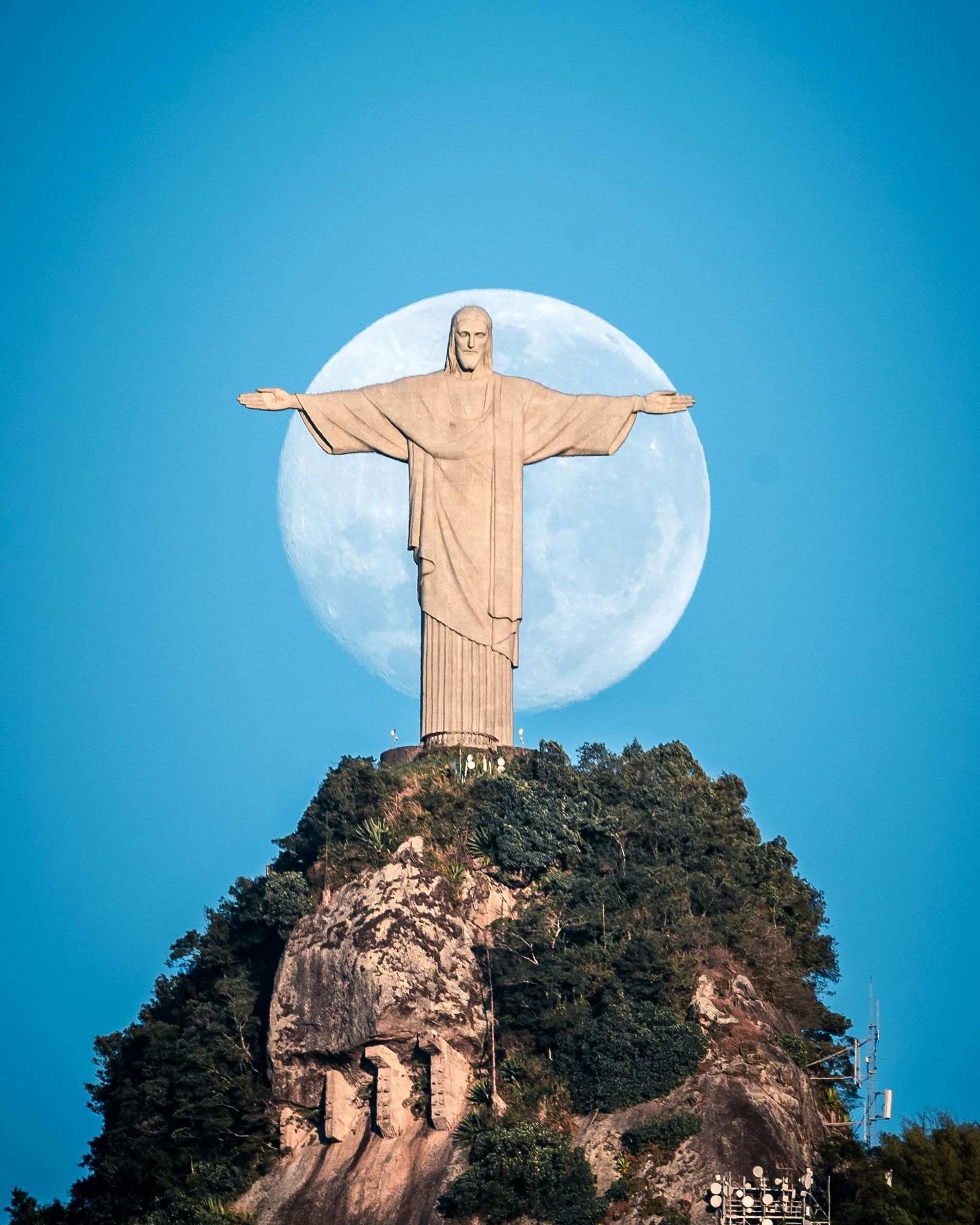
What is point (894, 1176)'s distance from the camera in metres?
50.9

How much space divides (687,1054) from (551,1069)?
109 inches

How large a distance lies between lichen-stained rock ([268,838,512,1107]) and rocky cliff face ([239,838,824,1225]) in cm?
3

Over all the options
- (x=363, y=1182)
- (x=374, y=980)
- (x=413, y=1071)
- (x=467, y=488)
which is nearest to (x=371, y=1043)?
(x=413, y=1071)

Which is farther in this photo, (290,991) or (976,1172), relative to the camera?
(290,991)

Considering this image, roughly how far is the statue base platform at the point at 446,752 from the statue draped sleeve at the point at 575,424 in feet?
21.8

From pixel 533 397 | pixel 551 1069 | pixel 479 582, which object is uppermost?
pixel 533 397

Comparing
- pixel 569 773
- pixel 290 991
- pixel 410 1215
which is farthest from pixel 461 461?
pixel 410 1215

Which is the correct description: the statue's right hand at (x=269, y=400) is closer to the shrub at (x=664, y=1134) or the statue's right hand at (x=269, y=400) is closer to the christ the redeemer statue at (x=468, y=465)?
the christ the redeemer statue at (x=468, y=465)

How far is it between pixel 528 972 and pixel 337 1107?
4736 millimetres

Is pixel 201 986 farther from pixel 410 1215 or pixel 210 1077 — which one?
pixel 410 1215

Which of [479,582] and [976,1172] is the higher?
[479,582]

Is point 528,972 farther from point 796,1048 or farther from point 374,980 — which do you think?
point 796,1048

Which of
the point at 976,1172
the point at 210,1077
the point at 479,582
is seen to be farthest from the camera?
the point at 479,582

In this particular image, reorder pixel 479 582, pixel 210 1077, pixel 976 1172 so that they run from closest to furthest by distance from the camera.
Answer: pixel 976 1172, pixel 210 1077, pixel 479 582
